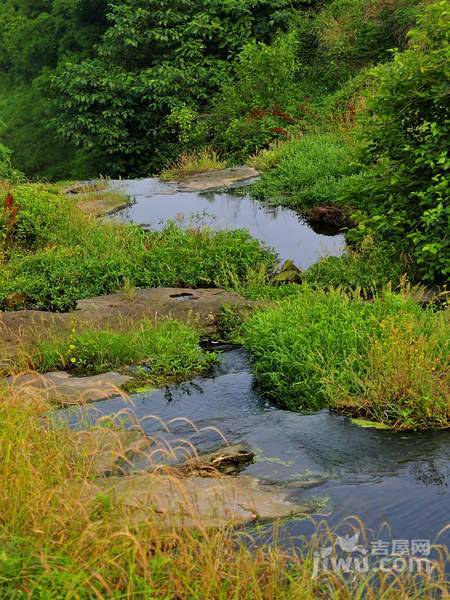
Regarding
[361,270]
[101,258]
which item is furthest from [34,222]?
[361,270]

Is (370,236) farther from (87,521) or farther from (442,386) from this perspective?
(87,521)

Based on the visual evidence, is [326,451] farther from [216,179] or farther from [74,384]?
[216,179]

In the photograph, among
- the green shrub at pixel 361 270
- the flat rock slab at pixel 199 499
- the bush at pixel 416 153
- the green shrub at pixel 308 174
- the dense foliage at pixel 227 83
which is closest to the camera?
the flat rock slab at pixel 199 499

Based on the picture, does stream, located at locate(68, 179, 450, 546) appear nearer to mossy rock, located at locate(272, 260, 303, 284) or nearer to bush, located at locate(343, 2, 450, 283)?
mossy rock, located at locate(272, 260, 303, 284)

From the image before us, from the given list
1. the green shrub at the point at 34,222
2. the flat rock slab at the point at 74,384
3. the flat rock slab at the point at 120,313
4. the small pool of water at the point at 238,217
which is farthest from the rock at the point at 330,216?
the flat rock slab at the point at 74,384

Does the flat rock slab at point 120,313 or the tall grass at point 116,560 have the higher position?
the tall grass at point 116,560

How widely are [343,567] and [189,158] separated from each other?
15844 mm

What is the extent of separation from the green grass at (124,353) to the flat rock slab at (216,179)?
8.02m

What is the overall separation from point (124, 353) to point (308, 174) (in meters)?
7.40

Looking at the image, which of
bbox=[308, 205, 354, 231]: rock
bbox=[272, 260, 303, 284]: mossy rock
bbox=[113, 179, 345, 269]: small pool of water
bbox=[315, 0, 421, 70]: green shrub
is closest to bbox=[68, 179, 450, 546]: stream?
bbox=[272, 260, 303, 284]: mossy rock

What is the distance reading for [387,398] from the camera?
6.57 metres

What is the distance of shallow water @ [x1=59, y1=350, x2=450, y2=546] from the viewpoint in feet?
16.8

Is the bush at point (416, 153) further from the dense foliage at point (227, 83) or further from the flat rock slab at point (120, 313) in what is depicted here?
the dense foliage at point (227, 83)

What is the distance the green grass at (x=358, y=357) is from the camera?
6.48 meters
